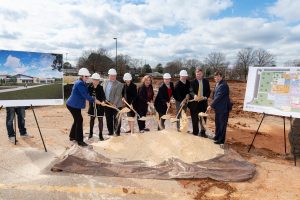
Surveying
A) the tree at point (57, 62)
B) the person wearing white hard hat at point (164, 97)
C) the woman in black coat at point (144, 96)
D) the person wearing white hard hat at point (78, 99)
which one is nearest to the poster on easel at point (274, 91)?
the person wearing white hard hat at point (164, 97)

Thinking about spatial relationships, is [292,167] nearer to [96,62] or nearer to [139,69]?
[96,62]

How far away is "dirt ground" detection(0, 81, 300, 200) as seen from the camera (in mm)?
4488

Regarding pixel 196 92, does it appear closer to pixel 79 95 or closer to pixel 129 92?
pixel 129 92

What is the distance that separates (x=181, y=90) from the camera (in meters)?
7.54

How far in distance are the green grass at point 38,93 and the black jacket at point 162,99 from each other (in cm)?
224

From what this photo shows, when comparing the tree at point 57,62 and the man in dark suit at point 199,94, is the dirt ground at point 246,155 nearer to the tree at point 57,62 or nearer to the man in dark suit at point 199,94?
the man in dark suit at point 199,94

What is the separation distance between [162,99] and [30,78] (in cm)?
296

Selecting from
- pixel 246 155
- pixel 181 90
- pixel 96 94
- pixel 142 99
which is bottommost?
pixel 246 155

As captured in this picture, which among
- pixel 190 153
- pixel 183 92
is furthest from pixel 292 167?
pixel 183 92

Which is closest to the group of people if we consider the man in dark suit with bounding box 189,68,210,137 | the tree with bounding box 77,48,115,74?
the man in dark suit with bounding box 189,68,210,137

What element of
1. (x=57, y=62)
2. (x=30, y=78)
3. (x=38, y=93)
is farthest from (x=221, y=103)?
(x=30, y=78)

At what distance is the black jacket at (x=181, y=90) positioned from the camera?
24.7ft

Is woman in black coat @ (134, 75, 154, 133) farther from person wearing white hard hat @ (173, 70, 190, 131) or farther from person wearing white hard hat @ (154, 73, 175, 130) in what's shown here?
person wearing white hard hat @ (173, 70, 190, 131)

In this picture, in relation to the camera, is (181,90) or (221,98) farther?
(181,90)
